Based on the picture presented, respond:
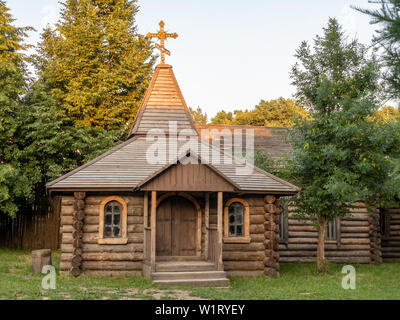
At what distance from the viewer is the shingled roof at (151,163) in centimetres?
1380

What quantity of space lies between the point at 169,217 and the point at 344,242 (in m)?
8.86

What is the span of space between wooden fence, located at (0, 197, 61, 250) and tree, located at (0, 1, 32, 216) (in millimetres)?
1896

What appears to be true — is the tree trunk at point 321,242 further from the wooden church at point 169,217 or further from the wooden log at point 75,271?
the wooden log at point 75,271

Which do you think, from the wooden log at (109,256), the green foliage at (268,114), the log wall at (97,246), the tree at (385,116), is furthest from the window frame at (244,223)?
the green foliage at (268,114)

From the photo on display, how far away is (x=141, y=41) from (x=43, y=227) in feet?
37.2

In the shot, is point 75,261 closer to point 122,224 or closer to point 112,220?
point 112,220

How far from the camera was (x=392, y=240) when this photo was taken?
69.4 feet

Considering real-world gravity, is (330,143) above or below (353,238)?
above

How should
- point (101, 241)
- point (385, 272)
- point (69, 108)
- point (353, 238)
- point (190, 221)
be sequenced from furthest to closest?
point (69, 108) < point (353, 238) < point (385, 272) < point (190, 221) < point (101, 241)

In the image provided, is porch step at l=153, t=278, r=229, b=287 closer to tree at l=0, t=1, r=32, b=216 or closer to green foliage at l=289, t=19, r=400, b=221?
green foliage at l=289, t=19, r=400, b=221

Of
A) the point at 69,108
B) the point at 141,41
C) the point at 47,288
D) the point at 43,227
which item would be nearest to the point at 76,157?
the point at 69,108

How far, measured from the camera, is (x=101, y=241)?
1401 cm

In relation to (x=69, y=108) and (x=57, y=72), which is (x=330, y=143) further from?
(x=57, y=72)

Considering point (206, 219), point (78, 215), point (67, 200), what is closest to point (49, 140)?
point (67, 200)
